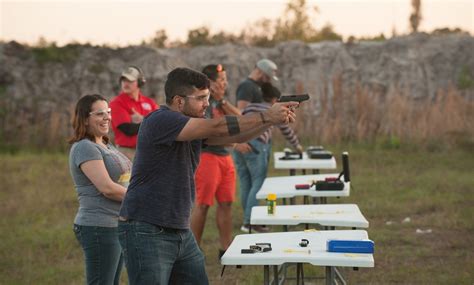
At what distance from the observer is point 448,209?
11.5 meters

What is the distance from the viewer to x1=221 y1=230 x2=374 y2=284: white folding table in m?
4.61

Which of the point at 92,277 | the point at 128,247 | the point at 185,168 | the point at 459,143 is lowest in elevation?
the point at 459,143

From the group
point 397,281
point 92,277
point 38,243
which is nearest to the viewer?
point 92,277

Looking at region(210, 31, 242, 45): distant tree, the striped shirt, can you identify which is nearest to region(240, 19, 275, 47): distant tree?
region(210, 31, 242, 45): distant tree

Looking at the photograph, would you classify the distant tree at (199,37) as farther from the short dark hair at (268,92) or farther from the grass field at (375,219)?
the short dark hair at (268,92)

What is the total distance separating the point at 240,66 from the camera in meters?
25.5

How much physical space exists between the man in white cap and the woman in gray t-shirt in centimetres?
422

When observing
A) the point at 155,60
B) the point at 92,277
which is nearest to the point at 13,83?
the point at 155,60

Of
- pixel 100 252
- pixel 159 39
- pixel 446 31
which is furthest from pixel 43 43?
pixel 100 252

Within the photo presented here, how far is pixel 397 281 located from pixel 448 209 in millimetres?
3880

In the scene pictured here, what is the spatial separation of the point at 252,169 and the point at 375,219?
6.82 ft

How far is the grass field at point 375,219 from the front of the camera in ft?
26.9

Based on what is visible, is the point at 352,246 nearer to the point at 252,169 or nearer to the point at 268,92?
the point at 252,169

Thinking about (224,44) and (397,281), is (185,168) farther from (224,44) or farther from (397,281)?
(224,44)
